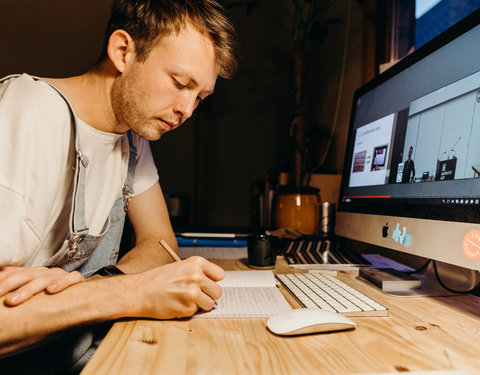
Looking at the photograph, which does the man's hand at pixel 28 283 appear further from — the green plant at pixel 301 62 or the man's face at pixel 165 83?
the green plant at pixel 301 62

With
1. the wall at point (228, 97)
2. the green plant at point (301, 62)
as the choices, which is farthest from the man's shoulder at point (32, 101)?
the wall at point (228, 97)

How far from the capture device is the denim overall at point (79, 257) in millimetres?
781

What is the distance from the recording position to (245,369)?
1.34ft

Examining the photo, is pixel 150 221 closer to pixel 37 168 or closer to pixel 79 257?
pixel 79 257

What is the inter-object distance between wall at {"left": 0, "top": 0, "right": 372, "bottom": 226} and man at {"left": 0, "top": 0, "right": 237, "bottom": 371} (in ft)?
5.06

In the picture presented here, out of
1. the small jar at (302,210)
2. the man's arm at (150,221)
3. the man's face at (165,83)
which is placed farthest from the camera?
the small jar at (302,210)

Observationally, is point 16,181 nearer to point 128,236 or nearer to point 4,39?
point 128,236

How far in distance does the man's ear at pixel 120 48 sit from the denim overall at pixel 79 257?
22 centimetres

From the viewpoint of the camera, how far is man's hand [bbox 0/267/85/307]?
0.56 meters

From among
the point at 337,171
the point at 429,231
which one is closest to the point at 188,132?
the point at 337,171

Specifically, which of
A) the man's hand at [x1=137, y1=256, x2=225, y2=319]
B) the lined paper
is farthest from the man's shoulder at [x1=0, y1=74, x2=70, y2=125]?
the lined paper

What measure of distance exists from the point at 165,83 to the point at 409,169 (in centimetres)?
67

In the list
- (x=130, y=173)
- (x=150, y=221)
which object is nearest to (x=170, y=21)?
(x=130, y=173)

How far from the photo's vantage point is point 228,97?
9.23 feet
